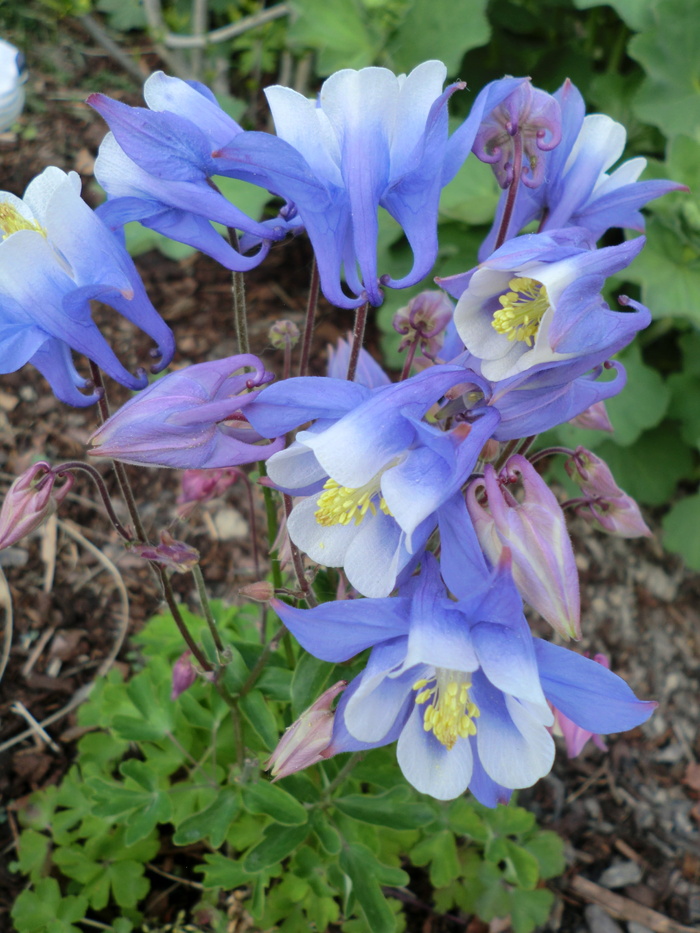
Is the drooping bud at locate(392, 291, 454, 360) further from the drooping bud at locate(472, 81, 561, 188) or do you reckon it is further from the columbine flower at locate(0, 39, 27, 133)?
the columbine flower at locate(0, 39, 27, 133)

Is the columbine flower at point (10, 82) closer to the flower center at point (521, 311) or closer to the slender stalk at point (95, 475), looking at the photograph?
the slender stalk at point (95, 475)

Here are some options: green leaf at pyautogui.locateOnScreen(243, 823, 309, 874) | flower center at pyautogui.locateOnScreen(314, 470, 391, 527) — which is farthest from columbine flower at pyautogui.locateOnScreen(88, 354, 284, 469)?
green leaf at pyautogui.locateOnScreen(243, 823, 309, 874)

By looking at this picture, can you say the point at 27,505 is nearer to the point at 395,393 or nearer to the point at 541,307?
the point at 395,393

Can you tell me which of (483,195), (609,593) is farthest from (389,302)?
(609,593)

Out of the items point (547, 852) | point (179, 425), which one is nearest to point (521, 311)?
point (179, 425)

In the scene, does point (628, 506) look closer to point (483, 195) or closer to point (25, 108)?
point (483, 195)
